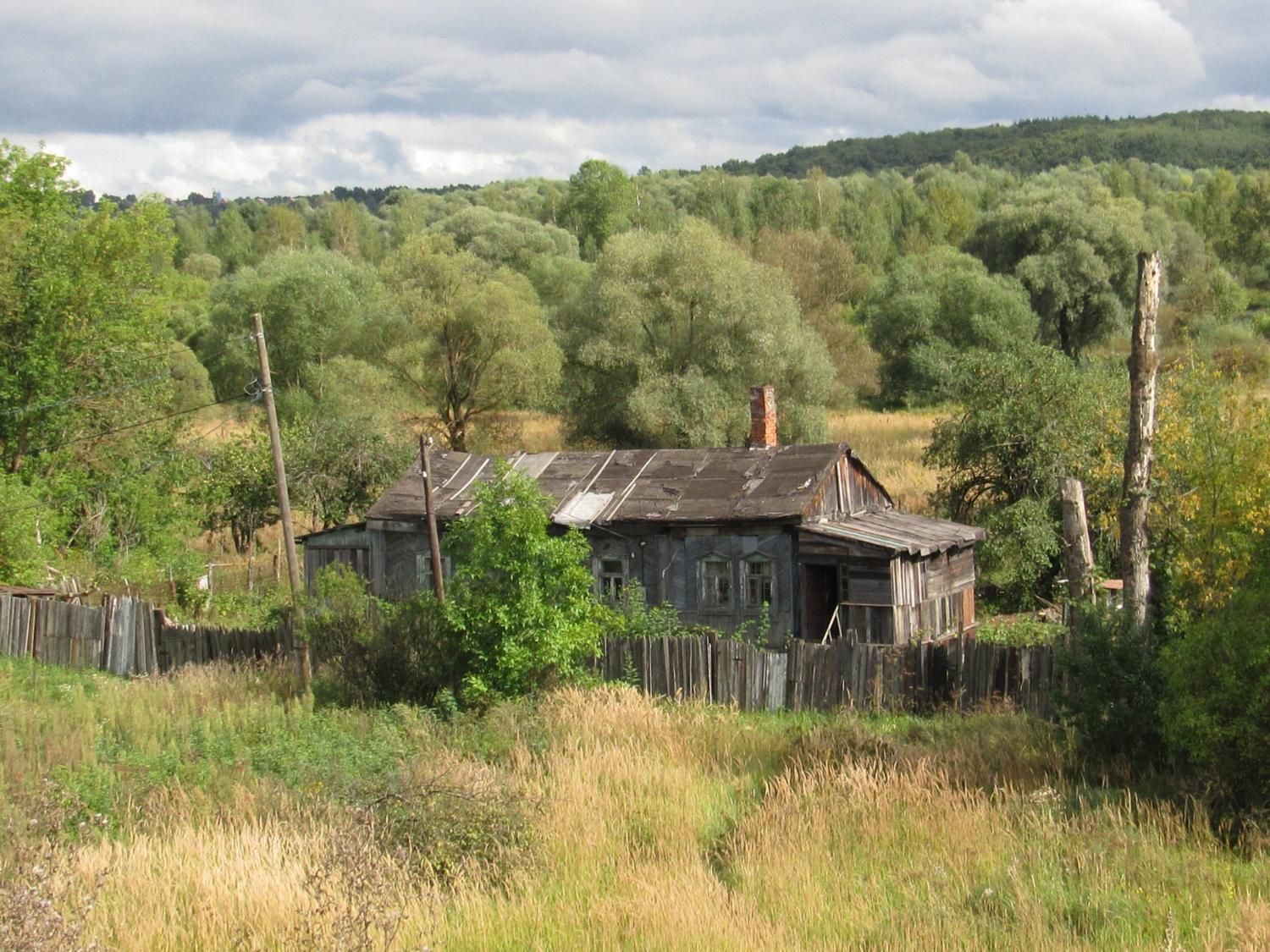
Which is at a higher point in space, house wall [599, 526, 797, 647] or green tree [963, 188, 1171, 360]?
green tree [963, 188, 1171, 360]

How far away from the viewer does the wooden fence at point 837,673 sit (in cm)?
1405

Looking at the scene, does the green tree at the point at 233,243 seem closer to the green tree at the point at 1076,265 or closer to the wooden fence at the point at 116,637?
the green tree at the point at 1076,265

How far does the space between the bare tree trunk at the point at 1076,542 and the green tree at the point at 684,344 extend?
68.4 ft

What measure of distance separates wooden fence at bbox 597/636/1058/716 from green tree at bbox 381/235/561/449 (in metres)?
22.0

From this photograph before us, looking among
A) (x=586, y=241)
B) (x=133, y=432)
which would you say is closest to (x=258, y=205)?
(x=586, y=241)

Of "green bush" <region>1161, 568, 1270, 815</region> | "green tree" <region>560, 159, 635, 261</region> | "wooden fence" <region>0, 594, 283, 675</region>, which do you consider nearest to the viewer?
"green bush" <region>1161, 568, 1270, 815</region>

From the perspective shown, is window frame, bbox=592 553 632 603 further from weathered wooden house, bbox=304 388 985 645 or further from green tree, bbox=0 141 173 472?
green tree, bbox=0 141 173 472

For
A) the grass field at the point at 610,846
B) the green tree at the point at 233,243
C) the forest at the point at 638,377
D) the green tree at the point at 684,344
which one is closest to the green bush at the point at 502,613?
the grass field at the point at 610,846

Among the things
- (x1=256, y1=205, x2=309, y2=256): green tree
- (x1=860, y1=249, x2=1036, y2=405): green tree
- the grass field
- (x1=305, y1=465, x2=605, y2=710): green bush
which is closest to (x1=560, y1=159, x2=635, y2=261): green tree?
(x1=256, y1=205, x2=309, y2=256): green tree

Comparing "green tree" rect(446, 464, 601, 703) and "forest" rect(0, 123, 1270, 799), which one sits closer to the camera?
"green tree" rect(446, 464, 601, 703)

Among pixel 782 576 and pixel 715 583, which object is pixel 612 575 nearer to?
pixel 715 583

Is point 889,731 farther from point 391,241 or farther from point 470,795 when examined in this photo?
point 391,241

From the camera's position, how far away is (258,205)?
121 m

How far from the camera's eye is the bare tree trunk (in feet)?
45.9
